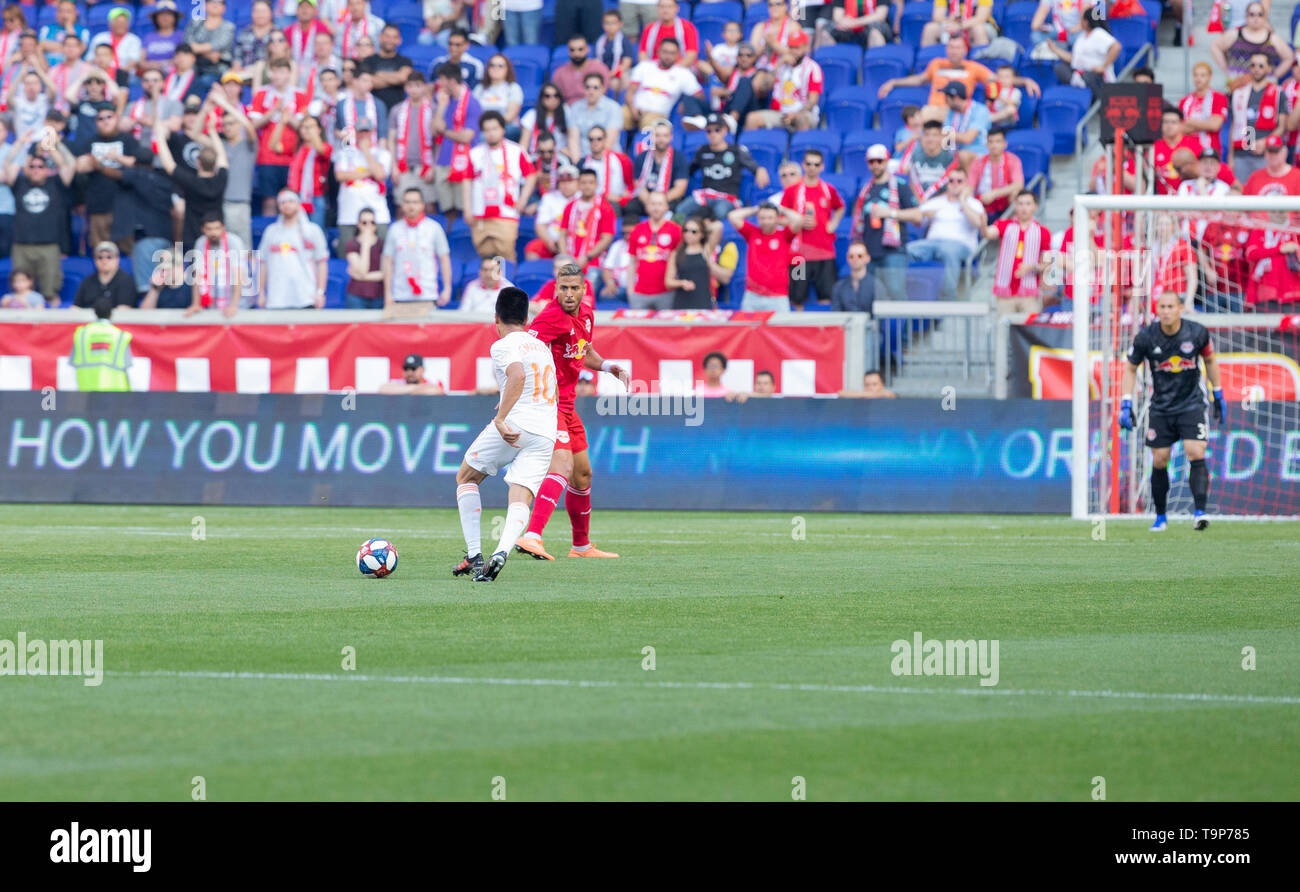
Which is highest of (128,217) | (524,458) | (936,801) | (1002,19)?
(1002,19)

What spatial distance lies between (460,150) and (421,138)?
832 mm

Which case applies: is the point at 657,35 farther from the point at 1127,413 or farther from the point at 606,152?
the point at 1127,413

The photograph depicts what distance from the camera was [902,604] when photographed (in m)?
11.0

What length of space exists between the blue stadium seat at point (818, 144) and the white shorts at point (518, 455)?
44.6ft

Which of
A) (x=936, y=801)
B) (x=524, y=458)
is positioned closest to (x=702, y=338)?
(x=524, y=458)

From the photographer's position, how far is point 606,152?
2506 cm

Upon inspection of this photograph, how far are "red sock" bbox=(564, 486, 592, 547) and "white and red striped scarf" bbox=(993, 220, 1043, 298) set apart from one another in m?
9.69

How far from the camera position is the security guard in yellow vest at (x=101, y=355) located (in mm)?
23328

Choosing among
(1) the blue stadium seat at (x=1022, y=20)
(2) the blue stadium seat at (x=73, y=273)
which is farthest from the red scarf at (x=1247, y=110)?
(2) the blue stadium seat at (x=73, y=273)

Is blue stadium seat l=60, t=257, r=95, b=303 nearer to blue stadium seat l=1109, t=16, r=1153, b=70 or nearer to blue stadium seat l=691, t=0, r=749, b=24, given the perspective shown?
blue stadium seat l=691, t=0, r=749, b=24

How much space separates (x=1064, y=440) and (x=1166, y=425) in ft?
6.61

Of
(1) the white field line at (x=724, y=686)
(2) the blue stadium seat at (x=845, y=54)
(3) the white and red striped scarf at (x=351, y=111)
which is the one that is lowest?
(1) the white field line at (x=724, y=686)

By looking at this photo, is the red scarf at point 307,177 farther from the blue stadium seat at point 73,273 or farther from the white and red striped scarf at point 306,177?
the blue stadium seat at point 73,273

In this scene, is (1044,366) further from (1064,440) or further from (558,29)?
(558,29)
